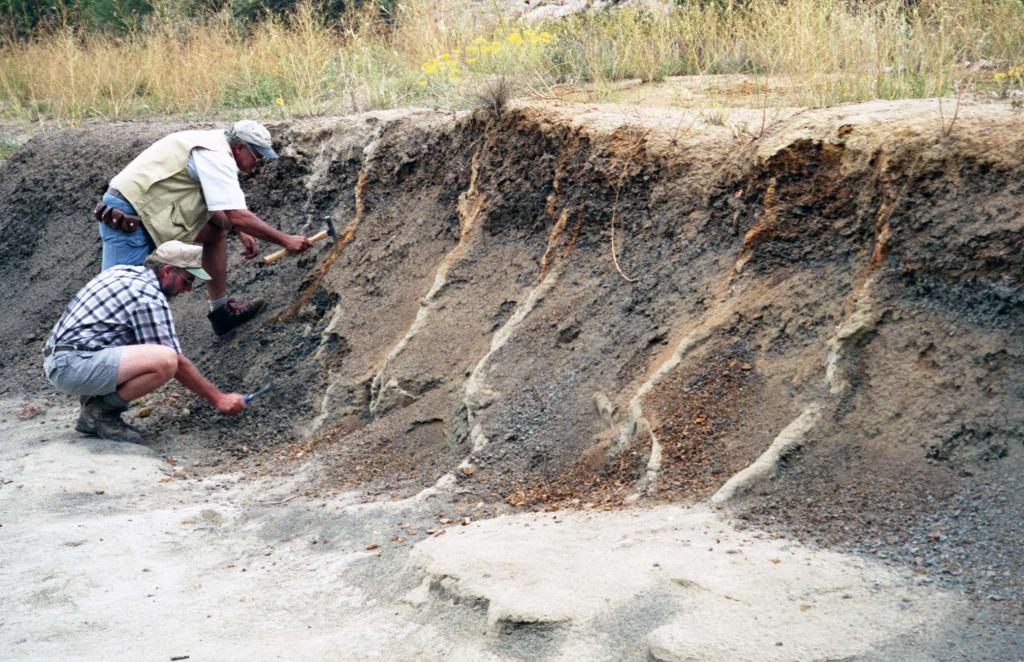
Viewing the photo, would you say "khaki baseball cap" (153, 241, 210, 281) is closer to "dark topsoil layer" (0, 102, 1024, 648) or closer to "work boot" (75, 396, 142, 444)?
"dark topsoil layer" (0, 102, 1024, 648)

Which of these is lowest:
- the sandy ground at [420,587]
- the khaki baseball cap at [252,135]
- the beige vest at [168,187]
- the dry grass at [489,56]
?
the sandy ground at [420,587]

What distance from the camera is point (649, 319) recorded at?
5.21 meters

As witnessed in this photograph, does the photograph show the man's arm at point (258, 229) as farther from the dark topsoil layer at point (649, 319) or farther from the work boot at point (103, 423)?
the work boot at point (103, 423)

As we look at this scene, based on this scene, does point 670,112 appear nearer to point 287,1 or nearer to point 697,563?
point 697,563

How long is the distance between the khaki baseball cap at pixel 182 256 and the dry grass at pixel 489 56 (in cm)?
203

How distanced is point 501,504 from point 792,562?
4.99ft

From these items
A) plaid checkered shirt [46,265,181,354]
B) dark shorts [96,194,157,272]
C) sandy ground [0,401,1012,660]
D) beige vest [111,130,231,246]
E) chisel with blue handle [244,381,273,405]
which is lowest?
sandy ground [0,401,1012,660]

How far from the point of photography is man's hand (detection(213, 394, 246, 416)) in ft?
21.2

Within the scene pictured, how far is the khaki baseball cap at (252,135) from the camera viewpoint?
6.98 metres

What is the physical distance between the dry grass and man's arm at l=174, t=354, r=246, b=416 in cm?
246

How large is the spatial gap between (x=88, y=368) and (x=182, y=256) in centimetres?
86

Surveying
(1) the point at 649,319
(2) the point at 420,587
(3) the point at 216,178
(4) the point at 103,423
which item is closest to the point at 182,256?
(3) the point at 216,178

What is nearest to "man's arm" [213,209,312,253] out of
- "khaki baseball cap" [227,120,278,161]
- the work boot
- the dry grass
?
"khaki baseball cap" [227,120,278,161]

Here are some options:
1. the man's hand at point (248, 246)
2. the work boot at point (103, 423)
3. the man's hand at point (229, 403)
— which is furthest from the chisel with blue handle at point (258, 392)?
the man's hand at point (248, 246)
